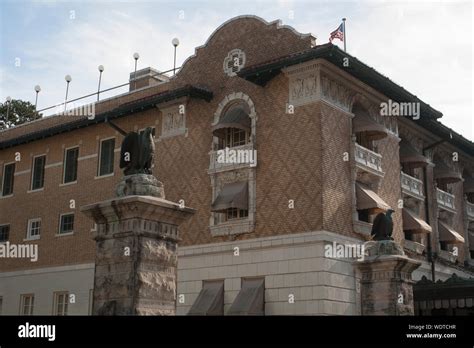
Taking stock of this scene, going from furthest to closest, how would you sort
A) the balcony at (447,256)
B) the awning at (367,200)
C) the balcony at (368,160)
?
the balcony at (447,256) < the balcony at (368,160) < the awning at (367,200)

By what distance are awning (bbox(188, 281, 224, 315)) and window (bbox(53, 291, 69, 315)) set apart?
340 inches

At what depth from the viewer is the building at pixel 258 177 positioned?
24.0 m

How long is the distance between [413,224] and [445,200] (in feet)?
21.1

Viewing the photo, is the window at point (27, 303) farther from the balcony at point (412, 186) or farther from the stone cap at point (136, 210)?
the stone cap at point (136, 210)

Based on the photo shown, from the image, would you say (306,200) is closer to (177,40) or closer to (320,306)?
(320,306)

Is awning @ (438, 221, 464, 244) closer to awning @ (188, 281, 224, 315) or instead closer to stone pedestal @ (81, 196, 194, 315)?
awning @ (188, 281, 224, 315)

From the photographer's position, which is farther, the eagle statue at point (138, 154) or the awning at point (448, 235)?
the awning at point (448, 235)

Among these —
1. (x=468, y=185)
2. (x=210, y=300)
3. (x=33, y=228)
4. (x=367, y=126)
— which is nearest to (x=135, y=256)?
(x=210, y=300)

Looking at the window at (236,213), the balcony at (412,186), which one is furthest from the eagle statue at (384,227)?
the balcony at (412,186)

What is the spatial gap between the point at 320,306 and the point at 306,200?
154 inches

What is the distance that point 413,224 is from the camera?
28250mm

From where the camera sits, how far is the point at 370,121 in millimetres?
26219

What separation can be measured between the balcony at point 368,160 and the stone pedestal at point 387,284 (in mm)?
9073
